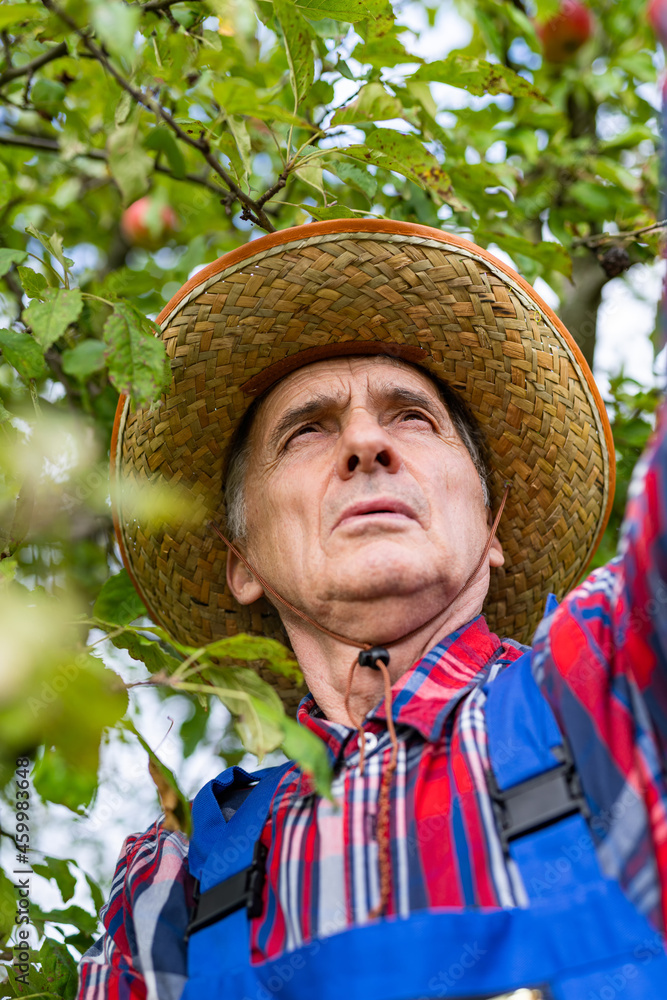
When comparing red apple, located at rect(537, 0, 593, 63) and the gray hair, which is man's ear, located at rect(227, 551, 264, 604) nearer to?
the gray hair

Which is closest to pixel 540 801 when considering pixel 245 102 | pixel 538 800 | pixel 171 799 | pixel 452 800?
pixel 538 800

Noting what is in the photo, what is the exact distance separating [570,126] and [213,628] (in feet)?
5.85

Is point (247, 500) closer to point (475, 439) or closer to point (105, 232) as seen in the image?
point (475, 439)

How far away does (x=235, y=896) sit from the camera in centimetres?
122

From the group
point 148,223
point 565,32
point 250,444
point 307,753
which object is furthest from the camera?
point 148,223

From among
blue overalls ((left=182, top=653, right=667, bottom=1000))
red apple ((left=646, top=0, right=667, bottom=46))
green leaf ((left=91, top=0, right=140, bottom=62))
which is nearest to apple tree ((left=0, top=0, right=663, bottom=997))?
green leaf ((left=91, top=0, right=140, bottom=62))

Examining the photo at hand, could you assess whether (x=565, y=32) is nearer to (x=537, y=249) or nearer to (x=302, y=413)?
(x=537, y=249)

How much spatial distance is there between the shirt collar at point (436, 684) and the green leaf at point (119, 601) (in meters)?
0.54

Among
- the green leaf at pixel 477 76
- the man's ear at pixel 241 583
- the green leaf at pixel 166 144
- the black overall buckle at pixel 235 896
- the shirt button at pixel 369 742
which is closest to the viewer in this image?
the black overall buckle at pixel 235 896

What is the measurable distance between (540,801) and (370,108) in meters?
1.09

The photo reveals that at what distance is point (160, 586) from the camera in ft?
6.10

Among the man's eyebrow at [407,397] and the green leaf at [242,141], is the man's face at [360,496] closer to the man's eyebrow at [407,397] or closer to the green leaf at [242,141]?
the man's eyebrow at [407,397]

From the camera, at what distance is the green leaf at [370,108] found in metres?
1.44

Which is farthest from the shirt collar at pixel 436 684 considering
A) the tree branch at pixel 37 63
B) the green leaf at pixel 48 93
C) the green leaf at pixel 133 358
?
the green leaf at pixel 48 93
